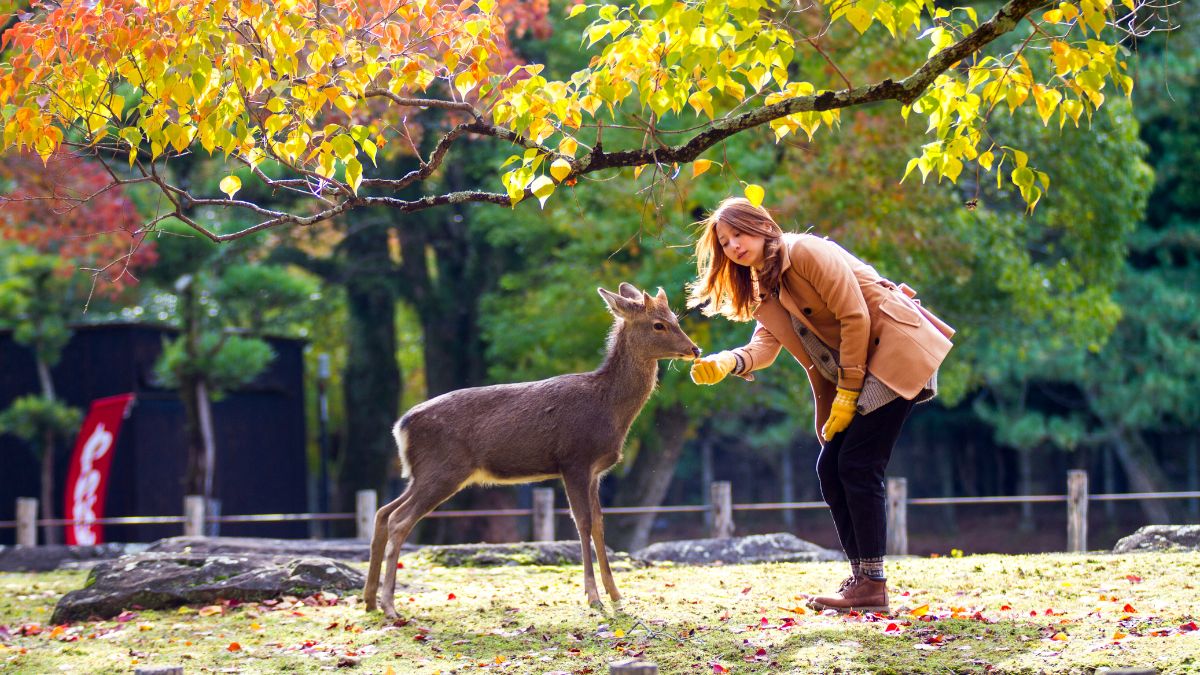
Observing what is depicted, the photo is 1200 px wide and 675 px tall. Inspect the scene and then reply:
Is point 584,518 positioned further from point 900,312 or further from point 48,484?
point 48,484

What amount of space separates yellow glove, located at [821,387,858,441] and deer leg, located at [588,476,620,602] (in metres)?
1.86

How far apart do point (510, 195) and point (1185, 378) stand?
1918 cm

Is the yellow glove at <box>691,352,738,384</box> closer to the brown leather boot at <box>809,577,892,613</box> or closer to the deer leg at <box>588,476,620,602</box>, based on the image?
the brown leather boot at <box>809,577,892,613</box>

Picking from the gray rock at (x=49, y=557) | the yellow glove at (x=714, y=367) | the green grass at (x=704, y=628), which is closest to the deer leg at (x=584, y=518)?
the green grass at (x=704, y=628)

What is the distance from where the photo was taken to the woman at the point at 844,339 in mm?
5652

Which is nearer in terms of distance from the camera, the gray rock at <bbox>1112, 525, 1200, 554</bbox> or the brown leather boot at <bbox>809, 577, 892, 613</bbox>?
the brown leather boot at <bbox>809, 577, 892, 613</bbox>

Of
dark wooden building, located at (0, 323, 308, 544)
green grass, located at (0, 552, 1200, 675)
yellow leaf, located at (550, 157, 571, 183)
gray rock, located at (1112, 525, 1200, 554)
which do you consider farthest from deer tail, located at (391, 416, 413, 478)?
dark wooden building, located at (0, 323, 308, 544)

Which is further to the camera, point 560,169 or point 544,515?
point 544,515

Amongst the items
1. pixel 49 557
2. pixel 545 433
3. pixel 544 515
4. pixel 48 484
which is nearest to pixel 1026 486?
pixel 544 515

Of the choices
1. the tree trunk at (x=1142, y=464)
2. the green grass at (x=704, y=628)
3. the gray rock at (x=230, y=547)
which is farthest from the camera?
the tree trunk at (x=1142, y=464)

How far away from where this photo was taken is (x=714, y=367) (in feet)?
20.4

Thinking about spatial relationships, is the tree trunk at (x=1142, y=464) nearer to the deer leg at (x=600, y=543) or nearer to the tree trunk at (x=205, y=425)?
the tree trunk at (x=205, y=425)

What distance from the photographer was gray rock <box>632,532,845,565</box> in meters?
10.2

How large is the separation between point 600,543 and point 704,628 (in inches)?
53.1
